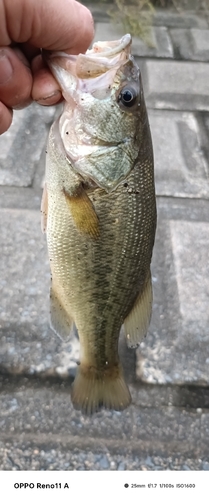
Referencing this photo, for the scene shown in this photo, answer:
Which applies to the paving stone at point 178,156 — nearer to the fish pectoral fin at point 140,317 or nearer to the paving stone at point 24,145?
the paving stone at point 24,145

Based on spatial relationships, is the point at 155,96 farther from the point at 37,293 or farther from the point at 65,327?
the point at 65,327

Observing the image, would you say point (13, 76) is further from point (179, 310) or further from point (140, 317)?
point (179, 310)

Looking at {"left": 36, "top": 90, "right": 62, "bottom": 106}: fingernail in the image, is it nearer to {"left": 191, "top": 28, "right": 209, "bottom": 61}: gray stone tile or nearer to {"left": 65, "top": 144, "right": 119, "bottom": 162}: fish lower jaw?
{"left": 65, "top": 144, "right": 119, "bottom": 162}: fish lower jaw

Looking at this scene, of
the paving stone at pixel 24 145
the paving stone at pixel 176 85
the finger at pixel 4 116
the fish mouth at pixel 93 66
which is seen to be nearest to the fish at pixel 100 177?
the fish mouth at pixel 93 66

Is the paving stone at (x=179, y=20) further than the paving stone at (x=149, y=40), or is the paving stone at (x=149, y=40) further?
the paving stone at (x=179, y=20)

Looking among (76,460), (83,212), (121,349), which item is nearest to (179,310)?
(121,349)

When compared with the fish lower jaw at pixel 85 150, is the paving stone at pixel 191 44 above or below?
below

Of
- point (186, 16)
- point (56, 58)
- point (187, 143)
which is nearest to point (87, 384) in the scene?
point (56, 58)

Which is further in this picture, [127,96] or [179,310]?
[179,310]
